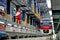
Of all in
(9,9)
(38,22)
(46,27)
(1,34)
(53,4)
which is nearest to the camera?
(53,4)

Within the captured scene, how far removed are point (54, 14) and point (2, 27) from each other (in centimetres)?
111

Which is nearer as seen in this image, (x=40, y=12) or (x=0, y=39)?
(x=0, y=39)

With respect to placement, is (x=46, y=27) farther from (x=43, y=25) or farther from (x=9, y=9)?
(x=9, y=9)

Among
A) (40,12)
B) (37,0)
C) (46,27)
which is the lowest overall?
(46,27)

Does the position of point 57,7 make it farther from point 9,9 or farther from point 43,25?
point 43,25

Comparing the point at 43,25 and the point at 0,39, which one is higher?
the point at 0,39

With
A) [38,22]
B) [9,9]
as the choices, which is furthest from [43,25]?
[9,9]

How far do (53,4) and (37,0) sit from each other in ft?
41.7

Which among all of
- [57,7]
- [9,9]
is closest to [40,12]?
[9,9]

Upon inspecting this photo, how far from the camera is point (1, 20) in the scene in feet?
12.7

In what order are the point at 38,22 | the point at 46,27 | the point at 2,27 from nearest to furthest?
the point at 2,27 < the point at 46,27 < the point at 38,22

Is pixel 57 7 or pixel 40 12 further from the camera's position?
pixel 40 12

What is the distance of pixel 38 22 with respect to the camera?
17.6 meters

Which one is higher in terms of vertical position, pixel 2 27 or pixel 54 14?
pixel 54 14
